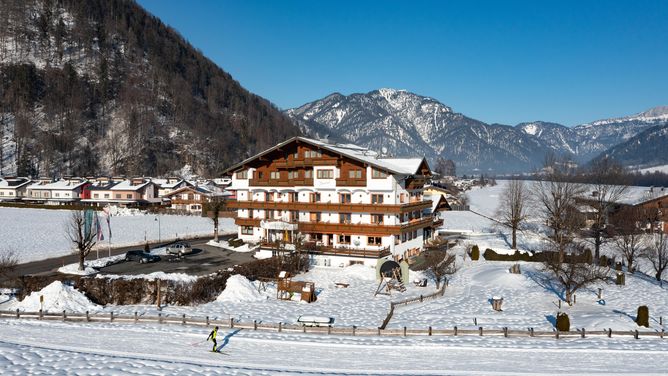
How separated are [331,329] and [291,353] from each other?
4384 mm

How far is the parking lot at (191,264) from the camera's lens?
4028 cm

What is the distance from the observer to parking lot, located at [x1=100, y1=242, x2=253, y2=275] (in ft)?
132

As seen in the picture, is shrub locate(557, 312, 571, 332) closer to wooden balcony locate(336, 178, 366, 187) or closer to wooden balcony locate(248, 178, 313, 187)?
wooden balcony locate(336, 178, 366, 187)

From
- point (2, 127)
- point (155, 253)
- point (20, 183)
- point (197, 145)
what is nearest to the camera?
point (155, 253)

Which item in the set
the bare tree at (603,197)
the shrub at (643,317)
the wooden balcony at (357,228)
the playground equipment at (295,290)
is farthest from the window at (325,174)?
the shrub at (643,317)

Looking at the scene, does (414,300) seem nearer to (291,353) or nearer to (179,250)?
(291,353)

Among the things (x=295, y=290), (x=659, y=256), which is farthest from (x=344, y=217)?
(x=659, y=256)

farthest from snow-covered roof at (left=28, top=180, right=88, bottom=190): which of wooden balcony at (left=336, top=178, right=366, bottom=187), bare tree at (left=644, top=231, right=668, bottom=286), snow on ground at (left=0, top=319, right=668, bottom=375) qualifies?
bare tree at (left=644, top=231, right=668, bottom=286)

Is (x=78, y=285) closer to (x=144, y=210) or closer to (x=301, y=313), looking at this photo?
(x=301, y=313)

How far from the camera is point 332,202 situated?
49.8m

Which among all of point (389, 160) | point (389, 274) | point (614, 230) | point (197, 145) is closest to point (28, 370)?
point (389, 274)

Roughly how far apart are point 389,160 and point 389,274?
1900 cm

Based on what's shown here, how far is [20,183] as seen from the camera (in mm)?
127938

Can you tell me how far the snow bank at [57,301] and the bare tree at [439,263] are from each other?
26.4m
